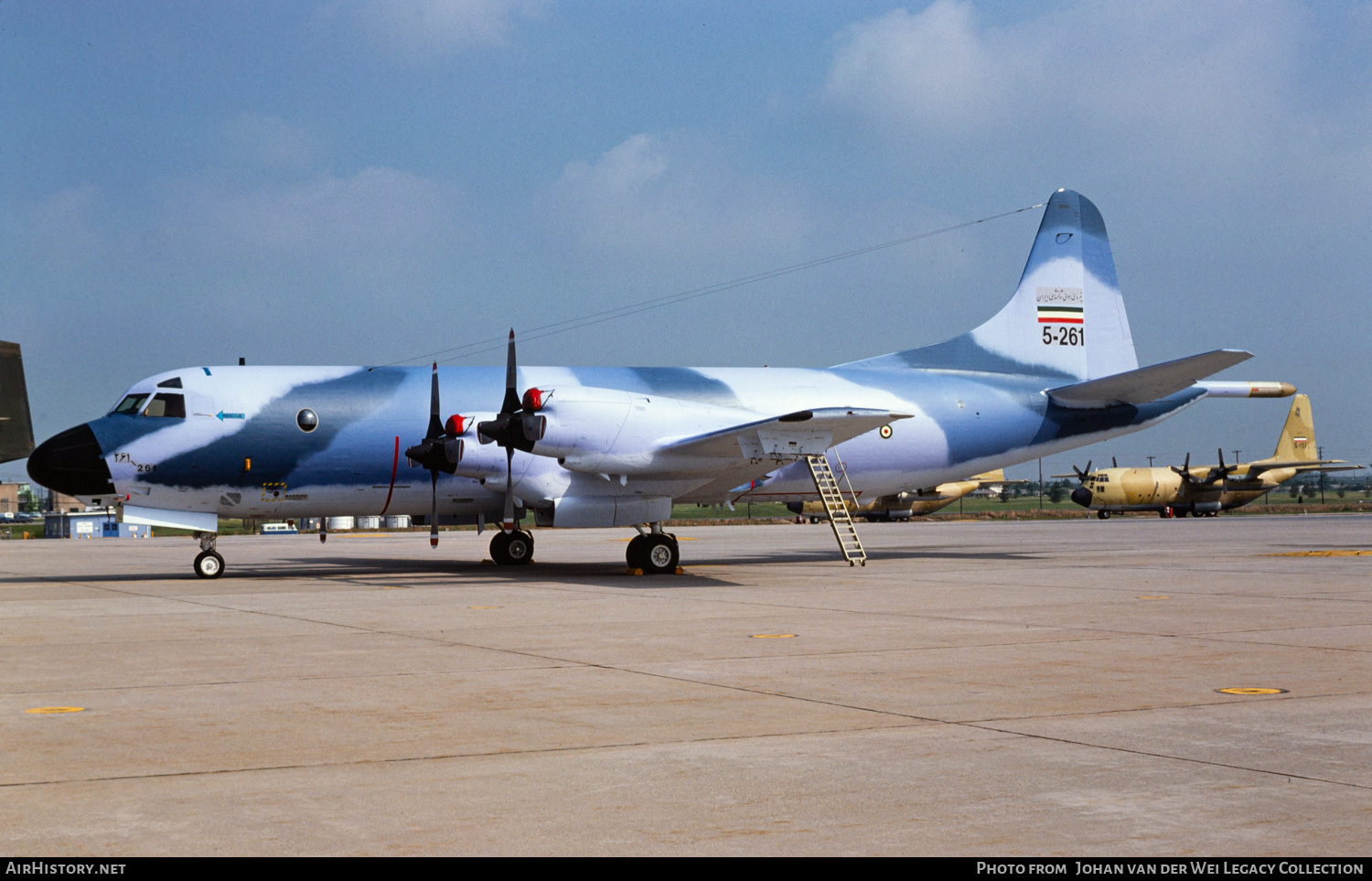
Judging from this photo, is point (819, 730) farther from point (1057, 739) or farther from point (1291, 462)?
point (1291, 462)

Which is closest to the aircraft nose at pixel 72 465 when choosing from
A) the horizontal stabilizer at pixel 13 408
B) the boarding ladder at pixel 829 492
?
the horizontal stabilizer at pixel 13 408

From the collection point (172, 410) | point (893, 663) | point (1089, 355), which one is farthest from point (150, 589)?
point (1089, 355)

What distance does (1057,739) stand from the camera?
300 inches

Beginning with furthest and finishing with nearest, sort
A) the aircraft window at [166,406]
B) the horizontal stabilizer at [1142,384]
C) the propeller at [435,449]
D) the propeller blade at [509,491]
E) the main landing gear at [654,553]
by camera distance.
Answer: the horizontal stabilizer at [1142,384] < the main landing gear at [654,553] < the aircraft window at [166,406] < the propeller at [435,449] < the propeller blade at [509,491]

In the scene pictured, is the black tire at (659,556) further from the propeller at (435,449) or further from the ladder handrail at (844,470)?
the ladder handrail at (844,470)

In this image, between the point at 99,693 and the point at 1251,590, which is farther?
the point at 1251,590

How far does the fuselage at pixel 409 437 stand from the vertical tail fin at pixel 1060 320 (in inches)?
125

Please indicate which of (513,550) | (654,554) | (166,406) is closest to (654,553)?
(654,554)

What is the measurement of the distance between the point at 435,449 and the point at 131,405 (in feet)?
19.4

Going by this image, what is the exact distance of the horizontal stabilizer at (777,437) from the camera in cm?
2189

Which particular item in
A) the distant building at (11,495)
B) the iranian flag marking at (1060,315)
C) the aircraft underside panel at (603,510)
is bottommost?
the aircraft underside panel at (603,510)

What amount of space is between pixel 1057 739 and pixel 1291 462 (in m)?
75.8

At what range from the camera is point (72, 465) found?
22.9 meters

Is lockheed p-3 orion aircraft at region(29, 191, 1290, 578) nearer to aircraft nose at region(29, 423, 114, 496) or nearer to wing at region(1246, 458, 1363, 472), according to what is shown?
aircraft nose at region(29, 423, 114, 496)
